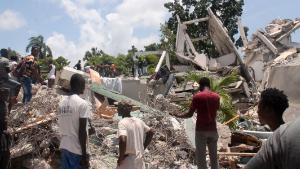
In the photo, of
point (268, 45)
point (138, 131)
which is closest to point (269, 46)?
point (268, 45)

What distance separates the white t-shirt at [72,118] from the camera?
4.83 m

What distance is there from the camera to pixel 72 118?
16.0ft

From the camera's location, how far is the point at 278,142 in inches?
A: 81.7

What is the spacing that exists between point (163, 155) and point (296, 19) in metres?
16.0

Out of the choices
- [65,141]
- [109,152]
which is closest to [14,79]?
[109,152]

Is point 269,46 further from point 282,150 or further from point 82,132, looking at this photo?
point 282,150

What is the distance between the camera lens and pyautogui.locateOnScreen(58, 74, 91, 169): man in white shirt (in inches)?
190

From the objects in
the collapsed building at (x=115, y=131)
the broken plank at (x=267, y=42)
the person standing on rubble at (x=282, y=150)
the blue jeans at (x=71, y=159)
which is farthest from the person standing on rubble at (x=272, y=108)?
the broken plank at (x=267, y=42)

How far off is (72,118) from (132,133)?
2.10ft

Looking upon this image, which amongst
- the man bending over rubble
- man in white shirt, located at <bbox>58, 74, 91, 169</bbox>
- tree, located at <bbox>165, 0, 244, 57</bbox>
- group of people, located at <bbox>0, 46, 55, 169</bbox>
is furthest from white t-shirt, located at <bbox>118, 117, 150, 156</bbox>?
tree, located at <bbox>165, 0, 244, 57</bbox>

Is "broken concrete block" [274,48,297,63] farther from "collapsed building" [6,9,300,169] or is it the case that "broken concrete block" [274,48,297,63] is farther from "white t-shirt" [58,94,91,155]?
"white t-shirt" [58,94,91,155]

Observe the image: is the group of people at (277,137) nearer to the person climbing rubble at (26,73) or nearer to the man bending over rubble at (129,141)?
the man bending over rubble at (129,141)

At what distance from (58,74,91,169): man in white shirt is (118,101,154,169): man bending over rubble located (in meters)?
0.38

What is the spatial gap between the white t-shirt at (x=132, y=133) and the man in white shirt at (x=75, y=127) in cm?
40
